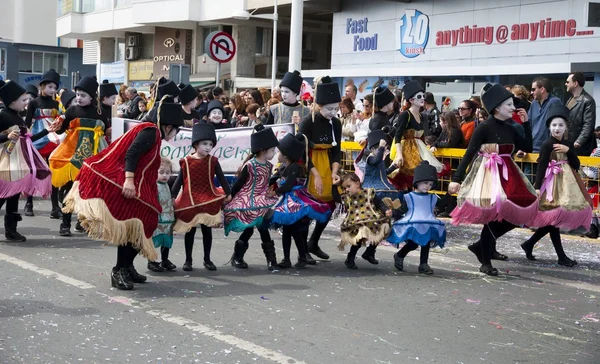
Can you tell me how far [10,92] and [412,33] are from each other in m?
17.9

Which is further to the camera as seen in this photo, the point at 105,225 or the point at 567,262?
the point at 567,262

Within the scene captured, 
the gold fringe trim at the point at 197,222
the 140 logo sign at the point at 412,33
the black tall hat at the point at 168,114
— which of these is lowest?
the gold fringe trim at the point at 197,222

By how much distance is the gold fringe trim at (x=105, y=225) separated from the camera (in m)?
7.89

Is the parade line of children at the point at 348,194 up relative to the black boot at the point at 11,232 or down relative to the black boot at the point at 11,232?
up

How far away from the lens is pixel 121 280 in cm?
813

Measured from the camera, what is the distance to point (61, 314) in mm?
7160

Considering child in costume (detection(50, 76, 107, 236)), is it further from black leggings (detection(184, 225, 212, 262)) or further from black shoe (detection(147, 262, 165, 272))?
black leggings (detection(184, 225, 212, 262))

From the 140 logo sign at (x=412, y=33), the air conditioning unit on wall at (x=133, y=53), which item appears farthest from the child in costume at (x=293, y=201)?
the air conditioning unit on wall at (x=133, y=53)

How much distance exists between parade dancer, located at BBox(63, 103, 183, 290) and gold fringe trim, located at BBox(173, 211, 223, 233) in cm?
74

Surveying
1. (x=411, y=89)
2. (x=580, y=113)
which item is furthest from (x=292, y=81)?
(x=580, y=113)

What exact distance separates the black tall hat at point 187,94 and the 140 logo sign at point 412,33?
1564 centimetres

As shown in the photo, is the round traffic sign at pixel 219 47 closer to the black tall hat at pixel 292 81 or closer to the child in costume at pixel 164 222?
the black tall hat at pixel 292 81

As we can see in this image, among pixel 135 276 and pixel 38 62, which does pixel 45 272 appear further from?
pixel 38 62

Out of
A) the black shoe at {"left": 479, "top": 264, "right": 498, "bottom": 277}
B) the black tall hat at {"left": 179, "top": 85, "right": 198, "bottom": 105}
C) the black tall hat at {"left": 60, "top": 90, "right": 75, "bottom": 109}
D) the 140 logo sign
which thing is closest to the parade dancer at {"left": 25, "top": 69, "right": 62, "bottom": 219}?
the black tall hat at {"left": 60, "top": 90, "right": 75, "bottom": 109}
